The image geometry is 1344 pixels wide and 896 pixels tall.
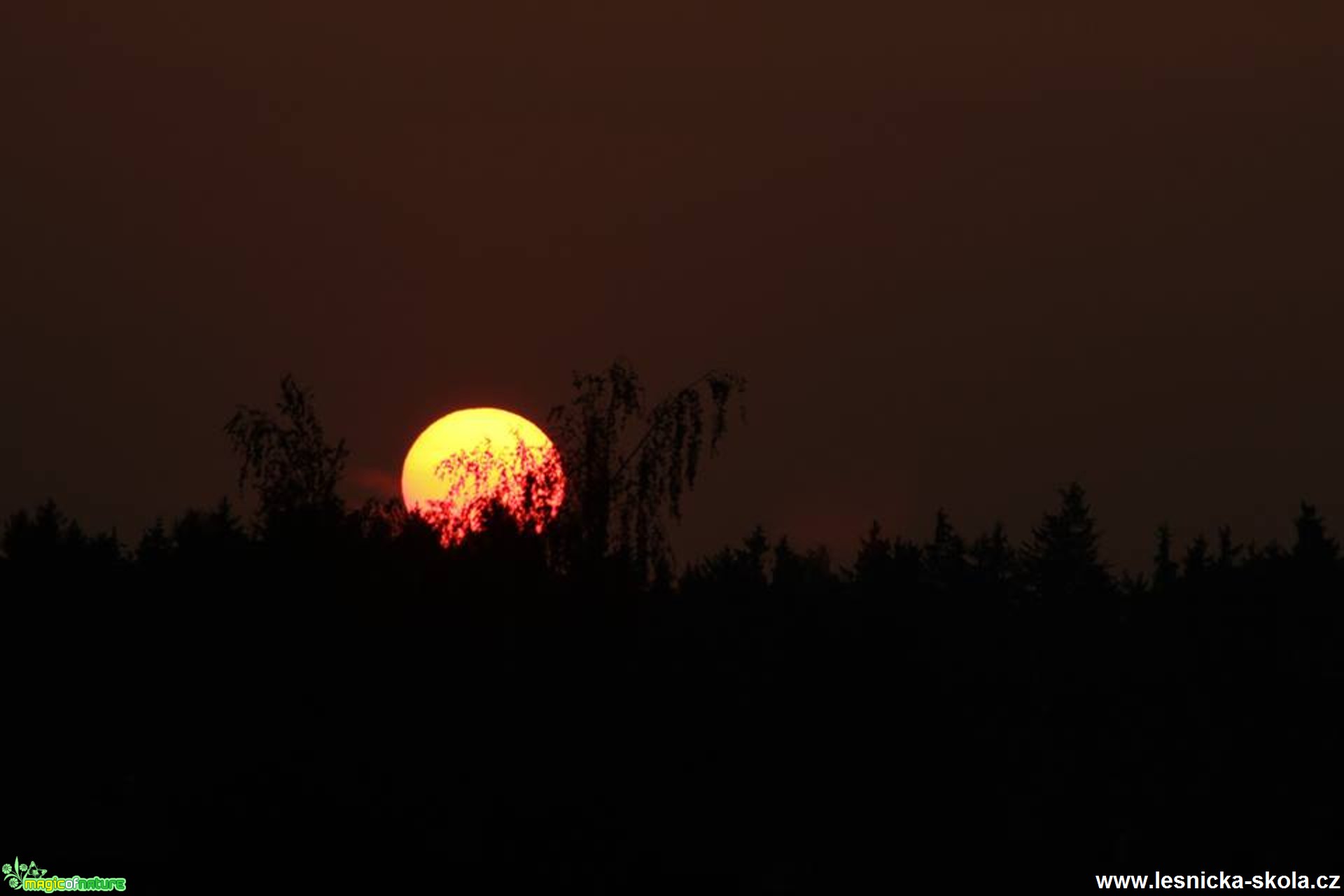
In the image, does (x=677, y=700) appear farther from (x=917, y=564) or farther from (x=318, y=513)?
(x=917, y=564)

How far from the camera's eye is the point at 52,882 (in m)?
30.0

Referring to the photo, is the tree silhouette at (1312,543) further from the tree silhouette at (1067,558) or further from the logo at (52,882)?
the logo at (52,882)

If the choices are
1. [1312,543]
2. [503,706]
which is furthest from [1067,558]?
[503,706]

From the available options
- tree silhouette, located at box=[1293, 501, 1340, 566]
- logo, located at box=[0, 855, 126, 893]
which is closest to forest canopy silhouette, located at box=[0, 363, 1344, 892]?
logo, located at box=[0, 855, 126, 893]

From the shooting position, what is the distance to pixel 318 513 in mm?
33562

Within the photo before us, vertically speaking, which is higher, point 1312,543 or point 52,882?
point 1312,543

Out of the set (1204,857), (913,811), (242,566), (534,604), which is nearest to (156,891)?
(534,604)

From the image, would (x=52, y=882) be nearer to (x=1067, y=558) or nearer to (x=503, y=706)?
(x=503, y=706)

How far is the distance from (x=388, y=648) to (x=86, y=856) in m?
5.09

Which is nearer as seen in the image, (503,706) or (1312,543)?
(503,706)

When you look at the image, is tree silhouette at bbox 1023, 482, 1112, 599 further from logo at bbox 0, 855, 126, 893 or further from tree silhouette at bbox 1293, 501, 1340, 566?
logo at bbox 0, 855, 126, 893

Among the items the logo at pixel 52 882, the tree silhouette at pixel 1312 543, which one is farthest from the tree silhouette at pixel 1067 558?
the logo at pixel 52 882

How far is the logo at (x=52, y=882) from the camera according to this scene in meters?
29.7

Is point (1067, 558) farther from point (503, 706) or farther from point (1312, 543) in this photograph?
point (503, 706)
